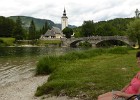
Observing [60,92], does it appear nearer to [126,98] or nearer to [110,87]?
[110,87]

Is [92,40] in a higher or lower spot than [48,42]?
higher

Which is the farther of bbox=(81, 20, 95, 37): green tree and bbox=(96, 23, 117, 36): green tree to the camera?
bbox=(81, 20, 95, 37): green tree

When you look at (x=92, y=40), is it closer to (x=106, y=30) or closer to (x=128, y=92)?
(x=106, y=30)

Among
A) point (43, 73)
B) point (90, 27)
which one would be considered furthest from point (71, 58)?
point (90, 27)

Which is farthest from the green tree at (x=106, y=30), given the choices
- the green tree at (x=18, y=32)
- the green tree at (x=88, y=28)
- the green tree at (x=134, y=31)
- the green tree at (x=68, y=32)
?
Answer: the green tree at (x=134, y=31)

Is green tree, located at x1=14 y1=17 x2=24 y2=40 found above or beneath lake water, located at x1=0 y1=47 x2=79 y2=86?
above

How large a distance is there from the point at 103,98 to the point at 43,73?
54.2 feet

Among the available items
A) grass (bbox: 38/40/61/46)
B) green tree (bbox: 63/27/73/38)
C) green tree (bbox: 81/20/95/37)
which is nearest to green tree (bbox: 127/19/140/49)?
grass (bbox: 38/40/61/46)

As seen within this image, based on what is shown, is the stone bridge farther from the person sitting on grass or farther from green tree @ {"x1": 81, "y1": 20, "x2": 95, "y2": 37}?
the person sitting on grass

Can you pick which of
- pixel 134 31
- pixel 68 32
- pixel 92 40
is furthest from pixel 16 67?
pixel 68 32

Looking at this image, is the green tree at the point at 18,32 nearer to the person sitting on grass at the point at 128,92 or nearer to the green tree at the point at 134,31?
the green tree at the point at 134,31

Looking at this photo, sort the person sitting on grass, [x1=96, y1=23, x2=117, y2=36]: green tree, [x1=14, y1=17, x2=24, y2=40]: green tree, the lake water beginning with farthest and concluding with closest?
[x1=96, y1=23, x2=117, y2=36]: green tree, [x1=14, y1=17, x2=24, y2=40]: green tree, the lake water, the person sitting on grass

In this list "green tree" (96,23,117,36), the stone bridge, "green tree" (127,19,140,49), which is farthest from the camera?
"green tree" (96,23,117,36)

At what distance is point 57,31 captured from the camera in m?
151
